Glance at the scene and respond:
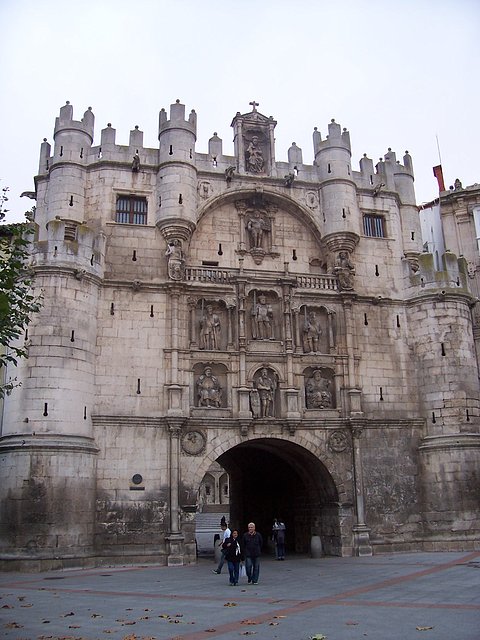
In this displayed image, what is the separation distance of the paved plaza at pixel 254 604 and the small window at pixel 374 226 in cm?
1557

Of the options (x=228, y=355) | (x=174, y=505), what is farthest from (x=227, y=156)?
(x=174, y=505)

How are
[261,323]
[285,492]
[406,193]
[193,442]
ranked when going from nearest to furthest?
[193,442] < [261,323] < [285,492] < [406,193]

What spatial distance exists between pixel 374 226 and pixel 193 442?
13.8 meters

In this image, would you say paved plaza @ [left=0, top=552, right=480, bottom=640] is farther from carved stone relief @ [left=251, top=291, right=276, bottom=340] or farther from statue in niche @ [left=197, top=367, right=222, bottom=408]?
carved stone relief @ [left=251, top=291, right=276, bottom=340]

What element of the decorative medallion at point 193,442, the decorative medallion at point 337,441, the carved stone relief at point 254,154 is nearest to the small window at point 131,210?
the carved stone relief at point 254,154

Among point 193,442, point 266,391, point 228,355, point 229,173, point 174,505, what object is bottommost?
point 174,505

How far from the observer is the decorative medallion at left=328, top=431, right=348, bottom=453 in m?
28.0

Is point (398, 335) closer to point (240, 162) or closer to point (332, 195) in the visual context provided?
point (332, 195)

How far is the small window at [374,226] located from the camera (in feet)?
106

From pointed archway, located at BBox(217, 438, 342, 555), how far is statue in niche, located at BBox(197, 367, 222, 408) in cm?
233

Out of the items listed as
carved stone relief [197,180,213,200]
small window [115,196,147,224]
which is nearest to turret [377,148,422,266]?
carved stone relief [197,180,213,200]

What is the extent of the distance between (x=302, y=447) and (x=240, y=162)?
43.6 ft

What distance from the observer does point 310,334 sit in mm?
29094

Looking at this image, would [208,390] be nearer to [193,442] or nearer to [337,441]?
[193,442]
